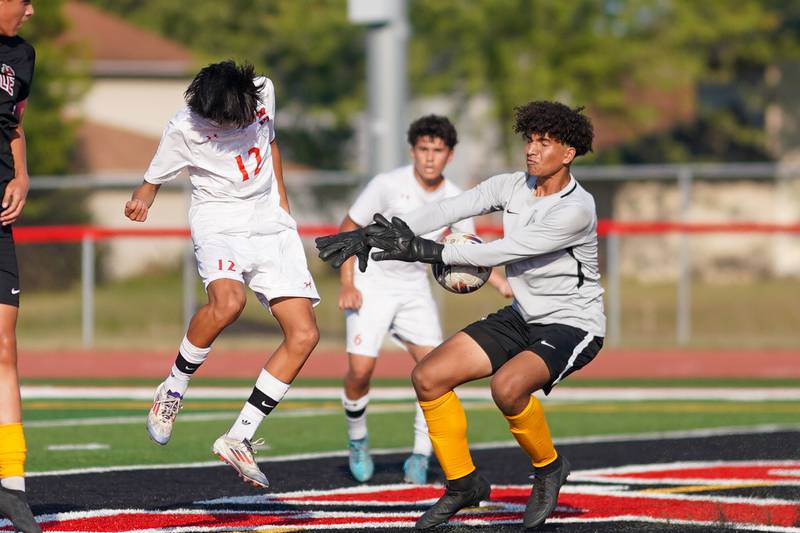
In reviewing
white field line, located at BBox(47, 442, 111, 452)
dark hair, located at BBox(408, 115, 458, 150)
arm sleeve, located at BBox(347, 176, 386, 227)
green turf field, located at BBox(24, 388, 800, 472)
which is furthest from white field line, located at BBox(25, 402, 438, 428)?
dark hair, located at BBox(408, 115, 458, 150)

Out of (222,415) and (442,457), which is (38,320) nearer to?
(222,415)

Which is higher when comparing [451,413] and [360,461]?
[451,413]

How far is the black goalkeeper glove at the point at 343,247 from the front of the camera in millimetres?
7027

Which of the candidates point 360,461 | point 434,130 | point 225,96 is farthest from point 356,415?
point 225,96

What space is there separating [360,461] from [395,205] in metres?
1.63

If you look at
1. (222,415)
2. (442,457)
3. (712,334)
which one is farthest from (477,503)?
(712,334)

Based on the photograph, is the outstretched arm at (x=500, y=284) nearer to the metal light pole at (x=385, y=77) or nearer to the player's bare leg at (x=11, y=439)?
the player's bare leg at (x=11, y=439)

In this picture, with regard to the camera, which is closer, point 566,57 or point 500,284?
point 500,284

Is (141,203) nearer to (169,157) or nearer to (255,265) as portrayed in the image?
(169,157)

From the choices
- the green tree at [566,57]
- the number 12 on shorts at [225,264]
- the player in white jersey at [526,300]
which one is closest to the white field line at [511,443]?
the number 12 on shorts at [225,264]

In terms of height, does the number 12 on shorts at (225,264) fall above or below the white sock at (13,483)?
above

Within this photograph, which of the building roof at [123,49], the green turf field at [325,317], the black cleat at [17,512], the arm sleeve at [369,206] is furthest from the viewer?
the building roof at [123,49]

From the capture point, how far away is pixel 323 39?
38.0m

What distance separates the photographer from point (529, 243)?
278 inches
